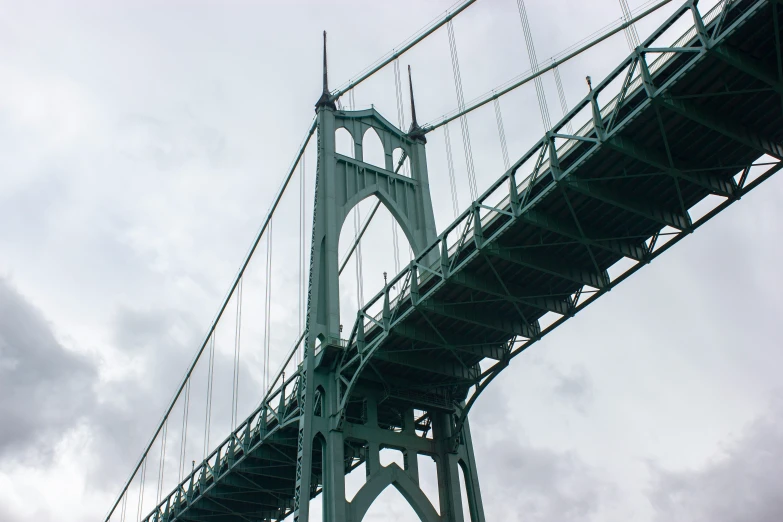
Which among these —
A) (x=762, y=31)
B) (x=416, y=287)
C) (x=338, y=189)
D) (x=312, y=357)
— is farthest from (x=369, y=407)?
(x=762, y=31)

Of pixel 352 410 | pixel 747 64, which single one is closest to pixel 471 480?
pixel 352 410

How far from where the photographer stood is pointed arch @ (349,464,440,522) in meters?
34.3

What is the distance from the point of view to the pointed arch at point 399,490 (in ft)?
113

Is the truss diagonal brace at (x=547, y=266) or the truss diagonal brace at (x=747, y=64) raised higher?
the truss diagonal brace at (x=747, y=64)

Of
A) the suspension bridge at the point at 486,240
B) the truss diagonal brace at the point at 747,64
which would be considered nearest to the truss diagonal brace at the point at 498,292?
the suspension bridge at the point at 486,240

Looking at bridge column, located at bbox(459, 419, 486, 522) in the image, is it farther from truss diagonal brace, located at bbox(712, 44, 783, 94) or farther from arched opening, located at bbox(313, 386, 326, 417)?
truss diagonal brace, located at bbox(712, 44, 783, 94)

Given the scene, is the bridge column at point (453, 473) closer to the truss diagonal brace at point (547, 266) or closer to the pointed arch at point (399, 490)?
the pointed arch at point (399, 490)

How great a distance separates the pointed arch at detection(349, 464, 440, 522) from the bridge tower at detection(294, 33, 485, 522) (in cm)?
4

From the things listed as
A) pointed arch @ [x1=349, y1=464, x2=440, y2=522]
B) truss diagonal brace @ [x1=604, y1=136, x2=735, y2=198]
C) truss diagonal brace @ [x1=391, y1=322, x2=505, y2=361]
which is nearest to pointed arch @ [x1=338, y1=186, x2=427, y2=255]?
truss diagonal brace @ [x1=391, y1=322, x2=505, y2=361]

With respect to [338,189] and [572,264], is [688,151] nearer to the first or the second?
[572,264]

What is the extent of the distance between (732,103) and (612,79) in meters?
3.73

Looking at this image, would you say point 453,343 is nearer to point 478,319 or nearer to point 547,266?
point 478,319

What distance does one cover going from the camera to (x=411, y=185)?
43.3 metres

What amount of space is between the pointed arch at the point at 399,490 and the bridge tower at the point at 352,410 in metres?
0.04
